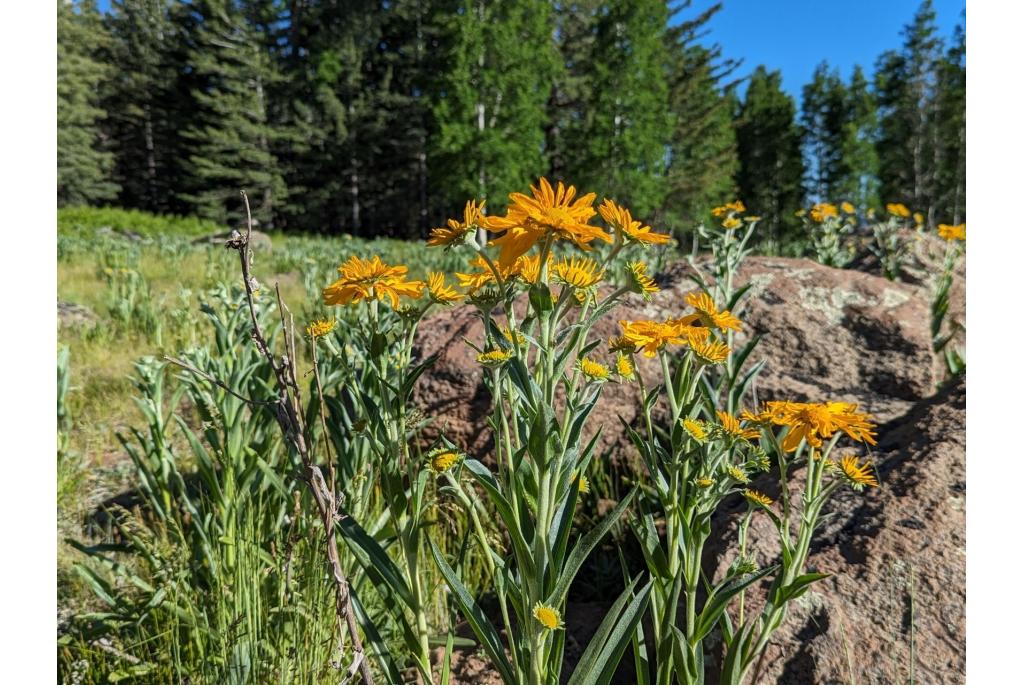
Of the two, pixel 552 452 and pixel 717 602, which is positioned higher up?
pixel 552 452

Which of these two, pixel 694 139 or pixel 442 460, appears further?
pixel 694 139

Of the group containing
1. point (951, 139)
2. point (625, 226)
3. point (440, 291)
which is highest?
point (951, 139)

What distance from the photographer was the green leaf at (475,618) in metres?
0.93

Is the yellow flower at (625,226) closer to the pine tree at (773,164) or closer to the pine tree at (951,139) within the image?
the pine tree at (951,139)

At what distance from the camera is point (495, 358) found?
887 millimetres

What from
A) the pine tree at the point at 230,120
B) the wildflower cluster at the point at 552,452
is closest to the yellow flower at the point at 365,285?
the wildflower cluster at the point at 552,452

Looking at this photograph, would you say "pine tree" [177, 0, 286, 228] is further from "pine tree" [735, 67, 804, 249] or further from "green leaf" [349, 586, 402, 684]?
"green leaf" [349, 586, 402, 684]

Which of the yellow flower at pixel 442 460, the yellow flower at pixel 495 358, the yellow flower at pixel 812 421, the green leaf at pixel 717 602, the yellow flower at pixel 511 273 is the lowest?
the green leaf at pixel 717 602

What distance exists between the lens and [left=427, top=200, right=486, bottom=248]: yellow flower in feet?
3.02

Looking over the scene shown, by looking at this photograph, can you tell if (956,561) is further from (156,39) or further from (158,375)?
(156,39)

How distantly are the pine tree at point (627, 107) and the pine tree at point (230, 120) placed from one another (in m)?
12.4

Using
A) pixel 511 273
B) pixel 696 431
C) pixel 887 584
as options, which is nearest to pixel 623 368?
pixel 696 431

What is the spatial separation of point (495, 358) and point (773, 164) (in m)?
35.0

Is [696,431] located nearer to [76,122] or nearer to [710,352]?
[710,352]
